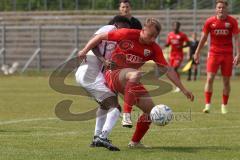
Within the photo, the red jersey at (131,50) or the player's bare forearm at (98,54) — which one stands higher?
the red jersey at (131,50)

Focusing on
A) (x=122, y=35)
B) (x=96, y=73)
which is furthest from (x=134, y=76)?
(x=96, y=73)

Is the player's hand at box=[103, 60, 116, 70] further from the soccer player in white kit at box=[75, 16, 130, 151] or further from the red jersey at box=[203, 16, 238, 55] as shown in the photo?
the red jersey at box=[203, 16, 238, 55]

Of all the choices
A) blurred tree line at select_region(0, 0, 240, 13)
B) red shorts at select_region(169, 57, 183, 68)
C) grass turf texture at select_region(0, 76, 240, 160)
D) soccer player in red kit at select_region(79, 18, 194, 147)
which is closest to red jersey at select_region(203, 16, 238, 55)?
grass turf texture at select_region(0, 76, 240, 160)

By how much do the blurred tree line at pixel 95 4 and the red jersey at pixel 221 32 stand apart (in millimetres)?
21714

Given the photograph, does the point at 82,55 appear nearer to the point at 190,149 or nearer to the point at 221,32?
the point at 190,149

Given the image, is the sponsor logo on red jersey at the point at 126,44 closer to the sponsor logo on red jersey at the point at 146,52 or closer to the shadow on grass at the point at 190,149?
the sponsor logo on red jersey at the point at 146,52

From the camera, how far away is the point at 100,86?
994cm

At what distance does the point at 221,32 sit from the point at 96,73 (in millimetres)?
5648

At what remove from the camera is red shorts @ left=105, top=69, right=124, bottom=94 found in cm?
965

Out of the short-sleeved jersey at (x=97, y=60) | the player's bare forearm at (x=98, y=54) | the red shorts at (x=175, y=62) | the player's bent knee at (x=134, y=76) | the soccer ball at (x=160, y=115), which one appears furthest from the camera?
the red shorts at (x=175, y=62)

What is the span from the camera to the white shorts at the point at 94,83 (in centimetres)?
986

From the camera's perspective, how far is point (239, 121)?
44.2ft

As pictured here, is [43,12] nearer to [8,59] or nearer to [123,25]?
[8,59]

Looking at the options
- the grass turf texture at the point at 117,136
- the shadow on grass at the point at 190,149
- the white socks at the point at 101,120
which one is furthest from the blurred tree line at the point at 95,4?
the shadow on grass at the point at 190,149
